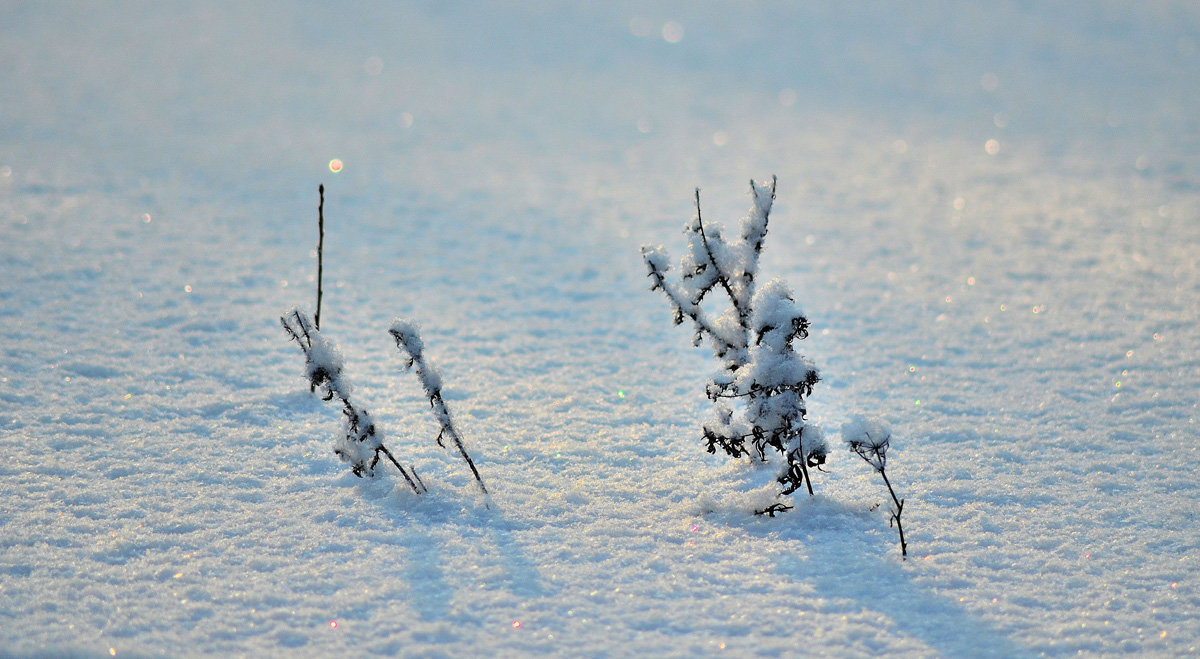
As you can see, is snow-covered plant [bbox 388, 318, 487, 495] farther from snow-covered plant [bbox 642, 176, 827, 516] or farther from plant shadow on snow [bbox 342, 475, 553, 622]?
snow-covered plant [bbox 642, 176, 827, 516]

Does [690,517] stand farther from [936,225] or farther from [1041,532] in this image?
[936,225]

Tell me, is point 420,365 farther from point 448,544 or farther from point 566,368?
point 566,368

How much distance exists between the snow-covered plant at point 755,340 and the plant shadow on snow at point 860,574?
0.34ft

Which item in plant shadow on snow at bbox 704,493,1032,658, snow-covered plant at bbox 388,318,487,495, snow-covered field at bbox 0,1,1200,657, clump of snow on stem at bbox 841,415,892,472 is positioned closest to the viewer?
plant shadow on snow at bbox 704,493,1032,658

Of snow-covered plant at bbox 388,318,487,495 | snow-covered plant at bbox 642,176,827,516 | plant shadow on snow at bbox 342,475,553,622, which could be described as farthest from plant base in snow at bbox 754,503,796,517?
snow-covered plant at bbox 388,318,487,495

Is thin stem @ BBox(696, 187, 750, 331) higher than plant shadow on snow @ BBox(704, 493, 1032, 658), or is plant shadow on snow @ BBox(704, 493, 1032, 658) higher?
thin stem @ BBox(696, 187, 750, 331)

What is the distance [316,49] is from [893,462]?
13.6m

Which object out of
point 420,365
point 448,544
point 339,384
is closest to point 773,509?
point 448,544

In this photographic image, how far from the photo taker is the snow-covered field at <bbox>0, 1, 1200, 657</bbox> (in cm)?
313

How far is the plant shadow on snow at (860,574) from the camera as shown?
296cm

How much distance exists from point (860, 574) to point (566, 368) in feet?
8.28

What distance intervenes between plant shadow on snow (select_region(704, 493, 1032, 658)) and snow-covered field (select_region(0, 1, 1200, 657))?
15mm

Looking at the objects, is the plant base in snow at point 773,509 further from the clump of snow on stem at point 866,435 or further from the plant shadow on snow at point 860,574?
the clump of snow on stem at point 866,435

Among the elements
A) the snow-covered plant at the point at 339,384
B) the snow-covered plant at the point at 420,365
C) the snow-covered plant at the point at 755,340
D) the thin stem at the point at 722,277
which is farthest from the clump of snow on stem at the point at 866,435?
the snow-covered plant at the point at 339,384
